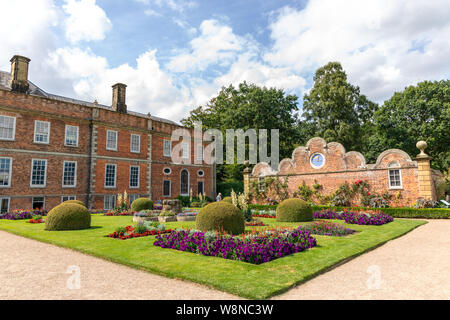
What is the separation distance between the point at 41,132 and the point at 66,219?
1363cm

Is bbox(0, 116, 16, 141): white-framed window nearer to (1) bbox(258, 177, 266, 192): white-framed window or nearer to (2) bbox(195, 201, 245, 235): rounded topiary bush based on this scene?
(2) bbox(195, 201, 245, 235): rounded topiary bush

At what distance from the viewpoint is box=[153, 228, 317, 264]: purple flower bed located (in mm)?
6941

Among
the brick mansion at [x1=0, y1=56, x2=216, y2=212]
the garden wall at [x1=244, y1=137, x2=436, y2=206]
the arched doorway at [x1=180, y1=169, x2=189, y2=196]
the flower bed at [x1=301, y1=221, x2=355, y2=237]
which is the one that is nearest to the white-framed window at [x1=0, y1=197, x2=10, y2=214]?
the brick mansion at [x1=0, y1=56, x2=216, y2=212]

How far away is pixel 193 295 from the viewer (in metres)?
4.72

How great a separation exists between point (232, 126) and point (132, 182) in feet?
50.8

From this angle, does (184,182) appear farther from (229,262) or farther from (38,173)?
(229,262)

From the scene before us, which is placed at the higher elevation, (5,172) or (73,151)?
(73,151)

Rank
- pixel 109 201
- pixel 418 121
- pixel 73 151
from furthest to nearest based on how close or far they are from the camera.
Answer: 1. pixel 418 121
2. pixel 109 201
3. pixel 73 151

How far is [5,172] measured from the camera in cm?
2025

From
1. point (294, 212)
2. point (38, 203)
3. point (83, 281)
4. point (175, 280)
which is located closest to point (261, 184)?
point (294, 212)

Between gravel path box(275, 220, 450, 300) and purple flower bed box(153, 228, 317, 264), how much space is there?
150 centimetres

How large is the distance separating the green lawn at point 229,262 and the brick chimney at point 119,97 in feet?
69.8

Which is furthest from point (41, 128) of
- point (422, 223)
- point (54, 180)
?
point (422, 223)

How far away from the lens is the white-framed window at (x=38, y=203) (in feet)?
69.9
